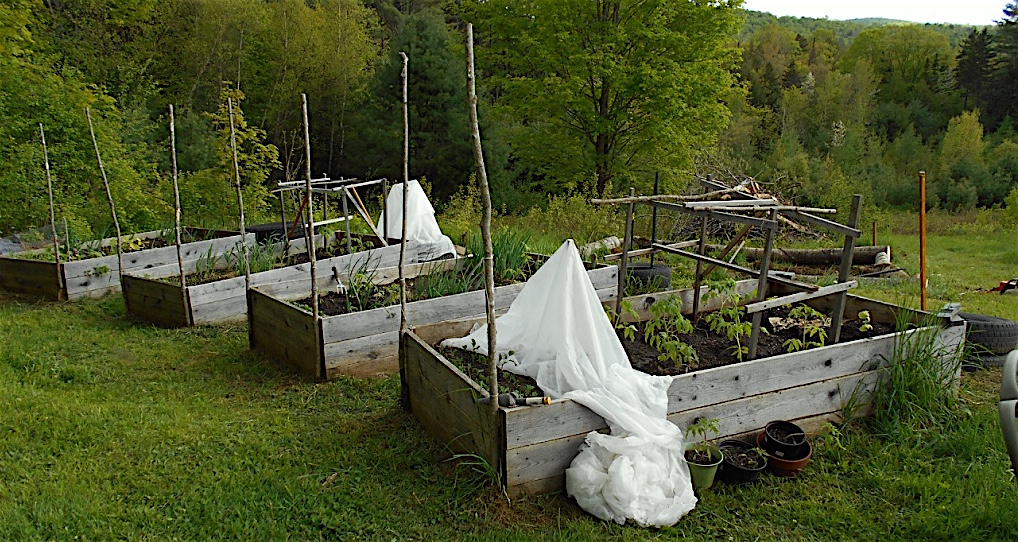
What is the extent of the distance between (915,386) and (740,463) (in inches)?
51.0

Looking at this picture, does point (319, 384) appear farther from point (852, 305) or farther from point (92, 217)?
point (92, 217)

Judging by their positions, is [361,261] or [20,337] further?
[361,261]

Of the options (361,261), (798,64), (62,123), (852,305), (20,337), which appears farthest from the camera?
(798,64)

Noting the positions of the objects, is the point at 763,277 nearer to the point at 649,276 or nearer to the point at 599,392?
the point at 599,392

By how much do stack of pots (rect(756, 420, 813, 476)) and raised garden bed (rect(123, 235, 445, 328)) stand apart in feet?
12.2

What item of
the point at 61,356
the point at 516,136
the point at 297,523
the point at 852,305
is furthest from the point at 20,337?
the point at 516,136

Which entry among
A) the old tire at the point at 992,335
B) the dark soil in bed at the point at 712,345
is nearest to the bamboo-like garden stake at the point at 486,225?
the dark soil in bed at the point at 712,345

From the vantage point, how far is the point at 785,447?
3289 millimetres

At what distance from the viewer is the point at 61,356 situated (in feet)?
16.1

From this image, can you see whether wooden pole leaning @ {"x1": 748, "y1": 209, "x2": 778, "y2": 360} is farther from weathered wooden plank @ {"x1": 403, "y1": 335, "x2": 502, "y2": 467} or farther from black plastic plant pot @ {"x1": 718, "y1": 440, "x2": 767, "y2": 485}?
weathered wooden plank @ {"x1": 403, "y1": 335, "x2": 502, "y2": 467}

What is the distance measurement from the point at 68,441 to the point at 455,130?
51.5ft

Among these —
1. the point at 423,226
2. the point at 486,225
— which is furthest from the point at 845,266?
the point at 423,226

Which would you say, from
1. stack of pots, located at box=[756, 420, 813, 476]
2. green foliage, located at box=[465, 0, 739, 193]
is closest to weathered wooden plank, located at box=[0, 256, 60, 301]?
stack of pots, located at box=[756, 420, 813, 476]

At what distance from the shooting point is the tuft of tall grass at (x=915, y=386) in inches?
144
